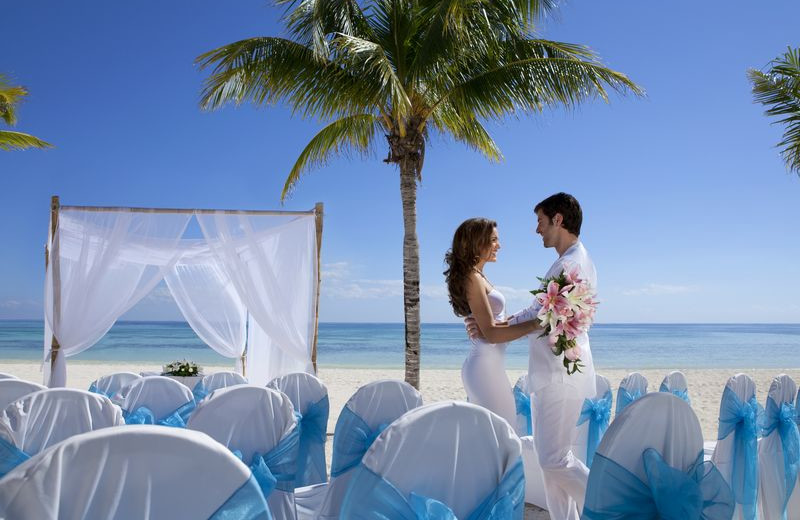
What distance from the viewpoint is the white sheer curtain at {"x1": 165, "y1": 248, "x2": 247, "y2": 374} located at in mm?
7656

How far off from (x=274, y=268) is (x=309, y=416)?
3.97 metres

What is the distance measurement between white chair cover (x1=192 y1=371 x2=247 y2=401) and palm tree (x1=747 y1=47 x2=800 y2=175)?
6839 mm

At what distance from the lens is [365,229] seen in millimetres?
43781

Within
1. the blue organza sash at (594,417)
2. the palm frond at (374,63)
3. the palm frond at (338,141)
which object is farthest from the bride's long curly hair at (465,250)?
the palm frond at (338,141)

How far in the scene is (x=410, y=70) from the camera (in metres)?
6.95

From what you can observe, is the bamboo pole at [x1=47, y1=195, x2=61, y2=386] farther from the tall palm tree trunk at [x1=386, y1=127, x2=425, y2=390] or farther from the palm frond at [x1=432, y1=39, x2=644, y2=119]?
the palm frond at [x1=432, y1=39, x2=644, y2=119]

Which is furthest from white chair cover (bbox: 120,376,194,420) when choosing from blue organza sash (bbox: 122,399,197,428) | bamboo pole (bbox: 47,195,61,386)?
bamboo pole (bbox: 47,195,61,386)

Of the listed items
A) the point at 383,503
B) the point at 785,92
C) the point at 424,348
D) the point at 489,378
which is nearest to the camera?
the point at 383,503

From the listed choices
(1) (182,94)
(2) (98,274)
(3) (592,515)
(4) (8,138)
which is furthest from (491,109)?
(1) (182,94)

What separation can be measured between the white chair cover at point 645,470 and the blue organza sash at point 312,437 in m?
1.76

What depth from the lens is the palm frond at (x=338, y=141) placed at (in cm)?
861

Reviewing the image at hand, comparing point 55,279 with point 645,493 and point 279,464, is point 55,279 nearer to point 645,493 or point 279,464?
point 279,464

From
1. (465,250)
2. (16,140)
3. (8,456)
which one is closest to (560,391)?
(465,250)

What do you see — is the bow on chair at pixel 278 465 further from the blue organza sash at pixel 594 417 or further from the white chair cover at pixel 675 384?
the white chair cover at pixel 675 384
